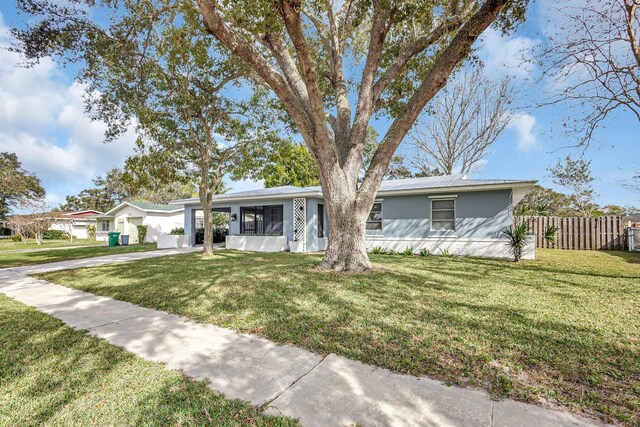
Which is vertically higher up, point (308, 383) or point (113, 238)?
point (113, 238)

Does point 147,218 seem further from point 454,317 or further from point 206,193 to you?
point 454,317

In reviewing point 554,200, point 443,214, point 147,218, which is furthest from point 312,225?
point 554,200

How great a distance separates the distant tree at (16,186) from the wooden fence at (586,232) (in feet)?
139

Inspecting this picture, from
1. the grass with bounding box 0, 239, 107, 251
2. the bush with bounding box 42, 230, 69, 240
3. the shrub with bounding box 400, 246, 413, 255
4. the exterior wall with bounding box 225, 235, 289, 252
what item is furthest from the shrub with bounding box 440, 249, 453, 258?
the bush with bounding box 42, 230, 69, 240

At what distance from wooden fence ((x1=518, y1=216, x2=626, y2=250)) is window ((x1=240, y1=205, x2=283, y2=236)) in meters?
12.4

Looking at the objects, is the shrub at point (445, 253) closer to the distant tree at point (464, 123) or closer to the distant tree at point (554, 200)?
the distant tree at point (464, 123)

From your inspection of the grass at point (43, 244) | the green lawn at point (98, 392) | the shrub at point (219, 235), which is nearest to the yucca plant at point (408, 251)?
the green lawn at point (98, 392)

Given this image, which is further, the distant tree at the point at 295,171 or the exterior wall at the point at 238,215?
the distant tree at the point at 295,171

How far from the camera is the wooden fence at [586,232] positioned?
530 inches

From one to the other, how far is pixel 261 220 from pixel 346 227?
38.2 ft

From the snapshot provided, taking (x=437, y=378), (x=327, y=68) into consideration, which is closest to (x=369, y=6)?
(x=327, y=68)

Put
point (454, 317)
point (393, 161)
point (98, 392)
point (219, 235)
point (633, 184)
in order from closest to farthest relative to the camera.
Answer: point (98, 392), point (454, 317), point (633, 184), point (219, 235), point (393, 161)

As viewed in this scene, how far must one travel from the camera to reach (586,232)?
13992mm

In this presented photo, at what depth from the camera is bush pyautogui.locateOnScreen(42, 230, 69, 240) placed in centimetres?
2776
